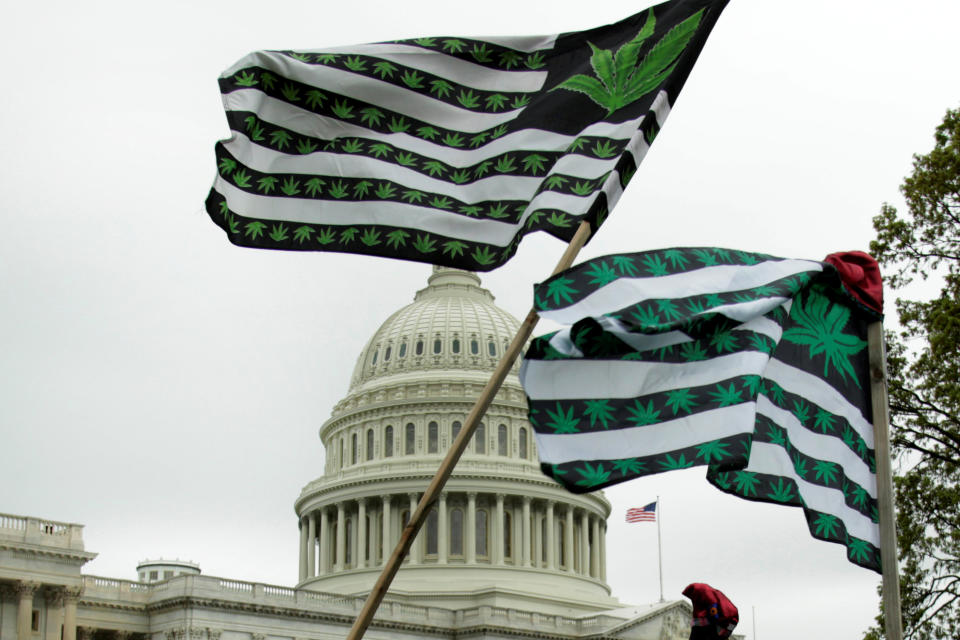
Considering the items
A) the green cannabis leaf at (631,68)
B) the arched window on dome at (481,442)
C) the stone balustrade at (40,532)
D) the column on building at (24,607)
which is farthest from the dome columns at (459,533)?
the green cannabis leaf at (631,68)

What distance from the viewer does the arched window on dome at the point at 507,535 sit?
10400 cm

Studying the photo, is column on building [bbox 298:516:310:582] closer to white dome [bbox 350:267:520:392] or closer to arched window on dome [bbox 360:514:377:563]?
arched window on dome [bbox 360:514:377:563]

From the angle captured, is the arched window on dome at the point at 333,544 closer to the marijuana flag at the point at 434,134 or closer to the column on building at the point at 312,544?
the column on building at the point at 312,544

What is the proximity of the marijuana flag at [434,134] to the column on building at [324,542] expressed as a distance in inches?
3779

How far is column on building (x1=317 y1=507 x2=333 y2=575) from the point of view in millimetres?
106312

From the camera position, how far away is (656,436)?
9.95m

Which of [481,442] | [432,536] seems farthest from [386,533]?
[481,442]

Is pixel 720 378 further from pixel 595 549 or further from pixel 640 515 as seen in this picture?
pixel 595 549

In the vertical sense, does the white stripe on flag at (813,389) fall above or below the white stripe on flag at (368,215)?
below

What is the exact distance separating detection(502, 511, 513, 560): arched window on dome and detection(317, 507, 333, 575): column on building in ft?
42.6

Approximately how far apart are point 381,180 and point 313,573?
9948 centimetres

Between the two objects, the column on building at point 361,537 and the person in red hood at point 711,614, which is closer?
the person in red hood at point 711,614

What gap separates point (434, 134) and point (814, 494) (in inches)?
172

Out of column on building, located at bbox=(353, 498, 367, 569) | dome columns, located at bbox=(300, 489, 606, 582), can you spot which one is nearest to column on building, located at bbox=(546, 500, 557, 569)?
dome columns, located at bbox=(300, 489, 606, 582)
